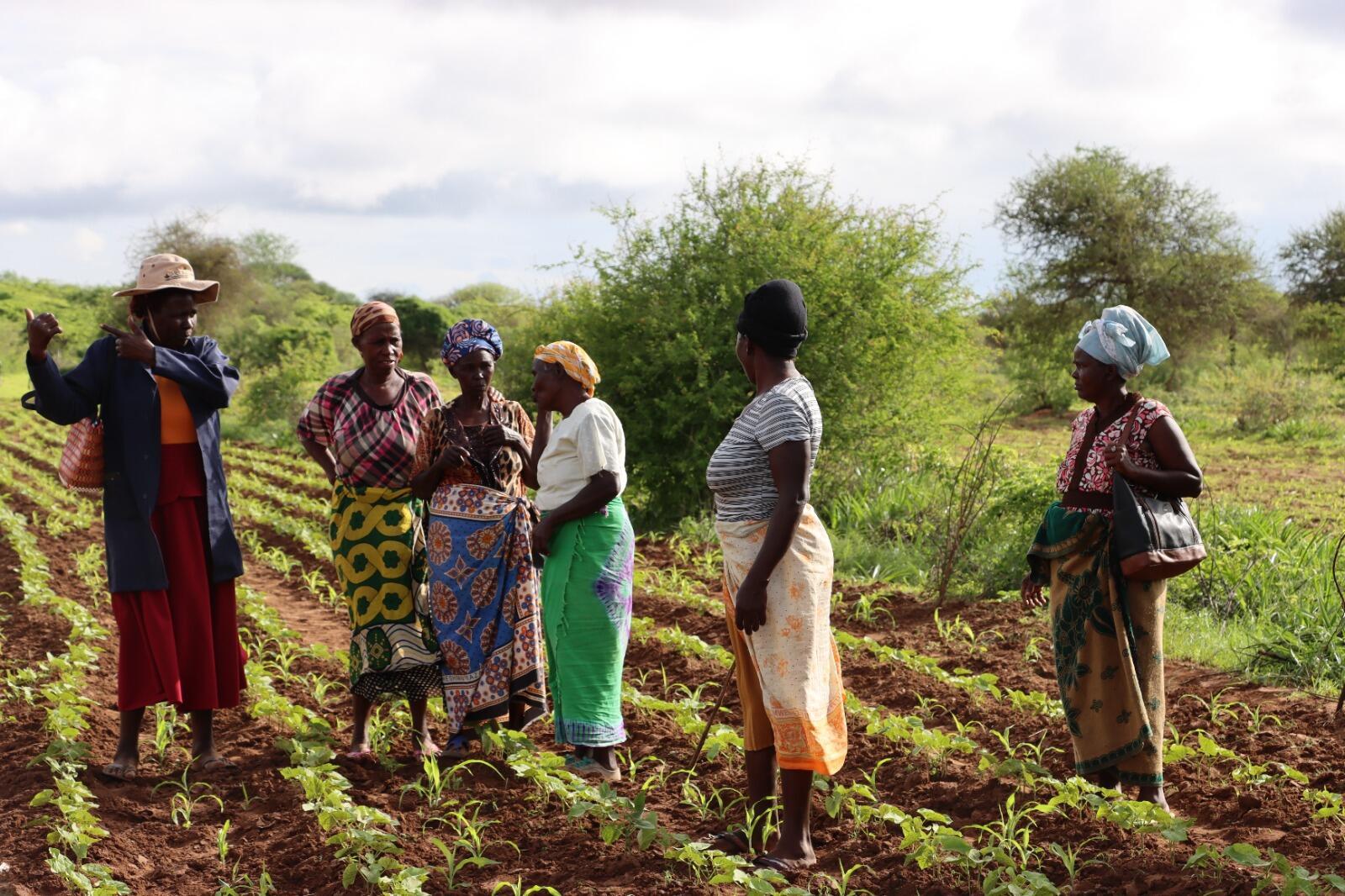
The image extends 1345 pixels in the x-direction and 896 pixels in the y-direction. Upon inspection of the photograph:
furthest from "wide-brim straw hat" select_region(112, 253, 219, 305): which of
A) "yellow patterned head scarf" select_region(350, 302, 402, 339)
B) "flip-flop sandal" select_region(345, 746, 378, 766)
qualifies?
"flip-flop sandal" select_region(345, 746, 378, 766)

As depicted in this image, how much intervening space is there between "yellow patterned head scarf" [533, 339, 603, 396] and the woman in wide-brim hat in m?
1.31

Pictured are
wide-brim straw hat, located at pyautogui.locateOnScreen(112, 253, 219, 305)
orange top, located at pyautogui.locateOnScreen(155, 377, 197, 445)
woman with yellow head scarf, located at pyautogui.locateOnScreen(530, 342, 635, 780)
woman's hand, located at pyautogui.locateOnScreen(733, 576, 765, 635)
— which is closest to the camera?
woman's hand, located at pyautogui.locateOnScreen(733, 576, 765, 635)

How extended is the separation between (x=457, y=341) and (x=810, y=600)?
2.05 metres

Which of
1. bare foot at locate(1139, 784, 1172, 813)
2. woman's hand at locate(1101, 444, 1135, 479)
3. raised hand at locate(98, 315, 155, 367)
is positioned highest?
raised hand at locate(98, 315, 155, 367)

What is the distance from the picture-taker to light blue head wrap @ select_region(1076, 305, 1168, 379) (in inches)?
174

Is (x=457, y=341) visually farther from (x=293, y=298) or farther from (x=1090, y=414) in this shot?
(x=293, y=298)

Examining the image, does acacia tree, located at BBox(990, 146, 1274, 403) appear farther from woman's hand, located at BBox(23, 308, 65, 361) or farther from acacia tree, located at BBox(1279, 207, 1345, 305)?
woman's hand, located at BBox(23, 308, 65, 361)

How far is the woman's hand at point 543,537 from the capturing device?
16.3 ft

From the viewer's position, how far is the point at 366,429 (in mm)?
5309

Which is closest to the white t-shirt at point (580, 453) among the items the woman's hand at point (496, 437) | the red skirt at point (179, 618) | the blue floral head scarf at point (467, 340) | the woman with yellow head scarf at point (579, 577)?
the woman with yellow head scarf at point (579, 577)

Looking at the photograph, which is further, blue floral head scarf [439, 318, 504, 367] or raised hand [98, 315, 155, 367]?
blue floral head scarf [439, 318, 504, 367]

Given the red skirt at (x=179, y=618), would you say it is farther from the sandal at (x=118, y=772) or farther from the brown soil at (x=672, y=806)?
the brown soil at (x=672, y=806)

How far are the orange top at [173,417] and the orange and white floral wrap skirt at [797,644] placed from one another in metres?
2.48

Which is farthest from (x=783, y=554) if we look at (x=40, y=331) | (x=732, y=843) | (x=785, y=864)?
(x=40, y=331)
